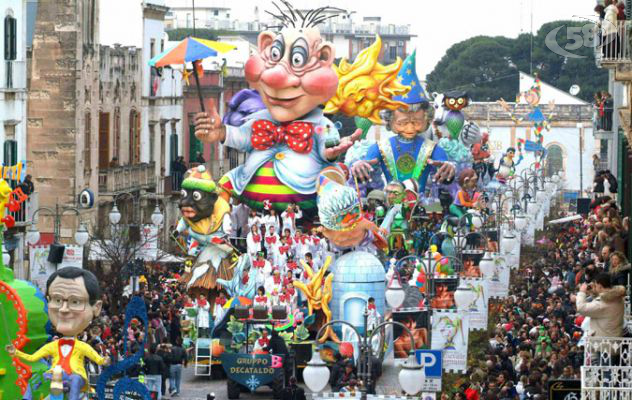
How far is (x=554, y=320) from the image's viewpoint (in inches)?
1549

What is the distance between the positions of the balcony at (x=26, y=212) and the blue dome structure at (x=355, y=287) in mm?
11886

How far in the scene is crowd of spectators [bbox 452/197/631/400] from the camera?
30062mm

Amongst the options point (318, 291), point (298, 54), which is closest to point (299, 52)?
point (298, 54)

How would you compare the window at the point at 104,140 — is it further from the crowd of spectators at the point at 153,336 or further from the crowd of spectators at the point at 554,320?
the crowd of spectators at the point at 554,320

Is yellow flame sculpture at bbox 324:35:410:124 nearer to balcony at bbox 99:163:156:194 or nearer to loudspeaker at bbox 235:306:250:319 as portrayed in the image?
loudspeaker at bbox 235:306:250:319

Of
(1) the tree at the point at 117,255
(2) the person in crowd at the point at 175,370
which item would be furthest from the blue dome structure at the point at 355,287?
(1) the tree at the point at 117,255

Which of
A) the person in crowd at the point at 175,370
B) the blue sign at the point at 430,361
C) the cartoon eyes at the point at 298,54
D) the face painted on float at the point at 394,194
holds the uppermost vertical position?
the cartoon eyes at the point at 298,54

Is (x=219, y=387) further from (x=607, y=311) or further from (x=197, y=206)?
(x=607, y=311)

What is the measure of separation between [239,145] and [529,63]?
87.4 metres

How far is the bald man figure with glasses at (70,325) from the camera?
29125 mm

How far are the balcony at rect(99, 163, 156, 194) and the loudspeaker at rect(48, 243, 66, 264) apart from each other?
16.7m

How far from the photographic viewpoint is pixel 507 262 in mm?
47031

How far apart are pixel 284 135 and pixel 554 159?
70874 millimetres

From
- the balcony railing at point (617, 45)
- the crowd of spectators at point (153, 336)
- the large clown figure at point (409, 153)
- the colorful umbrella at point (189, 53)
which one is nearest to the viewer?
the balcony railing at point (617, 45)
